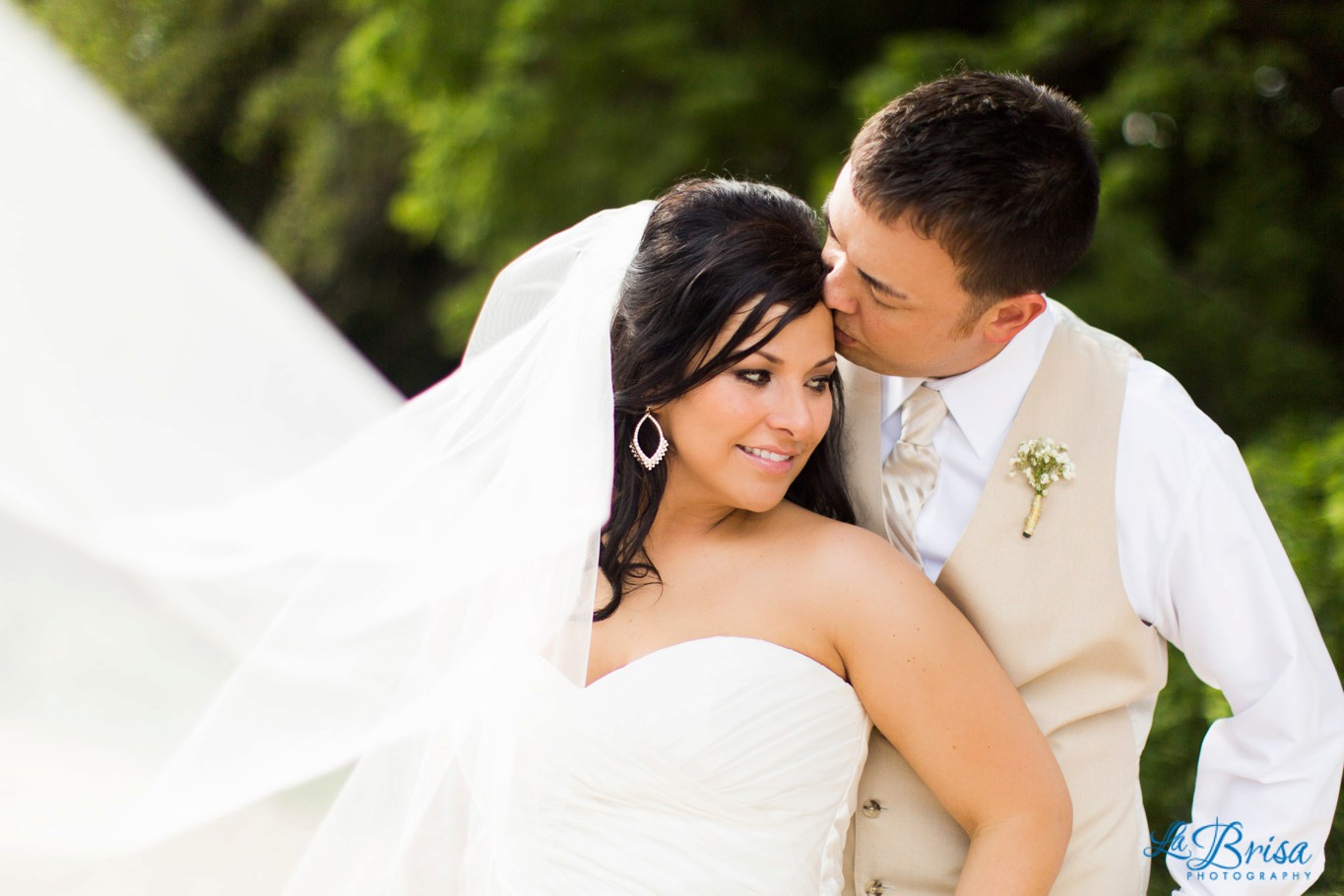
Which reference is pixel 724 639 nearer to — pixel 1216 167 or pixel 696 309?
pixel 696 309

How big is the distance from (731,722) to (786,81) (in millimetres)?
4108

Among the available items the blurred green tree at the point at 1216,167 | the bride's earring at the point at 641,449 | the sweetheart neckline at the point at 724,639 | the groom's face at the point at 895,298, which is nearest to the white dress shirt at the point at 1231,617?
the groom's face at the point at 895,298

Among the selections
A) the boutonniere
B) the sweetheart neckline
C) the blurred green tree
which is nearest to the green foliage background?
the blurred green tree

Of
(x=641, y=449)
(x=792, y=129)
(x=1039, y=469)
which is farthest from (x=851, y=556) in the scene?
(x=792, y=129)

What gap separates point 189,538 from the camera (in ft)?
9.26

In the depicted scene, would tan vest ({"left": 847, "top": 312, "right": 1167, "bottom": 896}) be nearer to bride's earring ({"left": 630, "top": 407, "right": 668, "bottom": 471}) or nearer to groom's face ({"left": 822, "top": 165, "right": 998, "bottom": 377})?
groom's face ({"left": 822, "top": 165, "right": 998, "bottom": 377})

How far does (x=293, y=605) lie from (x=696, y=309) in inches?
35.2

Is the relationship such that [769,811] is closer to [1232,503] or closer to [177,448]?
[1232,503]

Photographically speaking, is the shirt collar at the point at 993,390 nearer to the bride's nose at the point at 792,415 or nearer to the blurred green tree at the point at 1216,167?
the bride's nose at the point at 792,415

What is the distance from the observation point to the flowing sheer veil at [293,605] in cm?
208

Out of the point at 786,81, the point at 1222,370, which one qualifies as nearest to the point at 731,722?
the point at 1222,370

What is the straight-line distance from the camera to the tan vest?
2.07 metres

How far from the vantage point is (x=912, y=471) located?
2275 mm

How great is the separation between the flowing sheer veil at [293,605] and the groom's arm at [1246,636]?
3.04 ft
